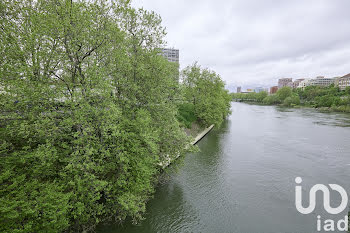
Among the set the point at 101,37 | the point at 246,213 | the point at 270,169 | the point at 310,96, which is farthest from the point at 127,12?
the point at 310,96

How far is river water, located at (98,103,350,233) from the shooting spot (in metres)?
11.4

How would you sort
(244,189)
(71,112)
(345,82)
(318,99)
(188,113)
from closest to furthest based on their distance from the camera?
(71,112) < (244,189) < (188,113) < (318,99) < (345,82)

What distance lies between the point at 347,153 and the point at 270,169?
14108mm

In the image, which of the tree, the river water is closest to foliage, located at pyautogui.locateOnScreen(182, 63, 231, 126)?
the river water

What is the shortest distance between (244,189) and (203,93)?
79.6 ft

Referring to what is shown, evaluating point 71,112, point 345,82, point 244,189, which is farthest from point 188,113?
point 345,82

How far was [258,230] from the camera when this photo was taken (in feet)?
35.9

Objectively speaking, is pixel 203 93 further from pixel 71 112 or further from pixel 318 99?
pixel 318 99

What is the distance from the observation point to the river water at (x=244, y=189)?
11.4 meters

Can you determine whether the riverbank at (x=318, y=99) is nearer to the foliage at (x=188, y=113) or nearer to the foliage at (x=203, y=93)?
the foliage at (x=203, y=93)

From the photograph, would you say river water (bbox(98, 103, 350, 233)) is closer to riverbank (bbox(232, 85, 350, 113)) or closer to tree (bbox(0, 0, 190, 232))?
tree (bbox(0, 0, 190, 232))

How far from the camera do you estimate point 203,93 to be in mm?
37188

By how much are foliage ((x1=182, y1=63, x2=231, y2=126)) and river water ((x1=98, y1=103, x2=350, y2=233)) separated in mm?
8548

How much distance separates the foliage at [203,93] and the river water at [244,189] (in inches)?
337
